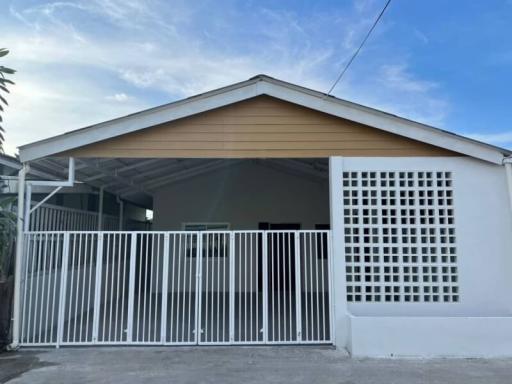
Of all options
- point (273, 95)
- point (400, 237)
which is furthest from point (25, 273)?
point (400, 237)

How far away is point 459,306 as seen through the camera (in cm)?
584

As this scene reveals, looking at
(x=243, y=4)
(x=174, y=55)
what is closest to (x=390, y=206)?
(x=243, y=4)

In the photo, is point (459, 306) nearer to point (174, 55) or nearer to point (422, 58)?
point (422, 58)

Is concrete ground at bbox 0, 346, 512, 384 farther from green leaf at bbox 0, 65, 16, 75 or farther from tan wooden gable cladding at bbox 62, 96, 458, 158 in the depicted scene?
green leaf at bbox 0, 65, 16, 75

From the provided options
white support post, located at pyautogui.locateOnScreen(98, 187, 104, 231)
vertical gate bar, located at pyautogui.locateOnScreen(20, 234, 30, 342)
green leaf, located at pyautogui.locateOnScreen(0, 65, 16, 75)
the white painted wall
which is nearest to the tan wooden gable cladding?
green leaf, located at pyautogui.locateOnScreen(0, 65, 16, 75)

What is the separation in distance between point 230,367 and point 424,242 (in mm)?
3578

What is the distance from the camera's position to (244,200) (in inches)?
474

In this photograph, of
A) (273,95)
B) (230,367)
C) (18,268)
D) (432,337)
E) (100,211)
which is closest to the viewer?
(230,367)

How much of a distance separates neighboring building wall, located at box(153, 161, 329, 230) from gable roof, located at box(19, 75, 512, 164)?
19.4 feet

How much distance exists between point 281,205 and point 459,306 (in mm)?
6751

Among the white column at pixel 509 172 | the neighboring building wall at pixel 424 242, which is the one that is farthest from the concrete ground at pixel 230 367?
the white column at pixel 509 172

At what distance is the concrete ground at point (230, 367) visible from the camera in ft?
14.7

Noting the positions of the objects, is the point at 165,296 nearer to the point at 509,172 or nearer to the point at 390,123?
the point at 390,123

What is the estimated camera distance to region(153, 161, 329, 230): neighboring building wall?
1193cm
